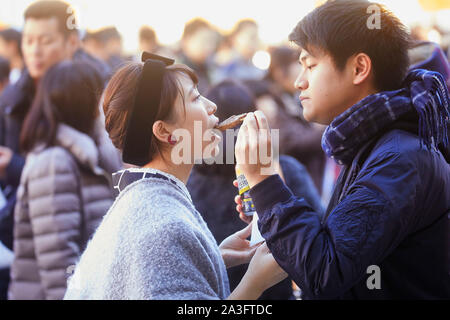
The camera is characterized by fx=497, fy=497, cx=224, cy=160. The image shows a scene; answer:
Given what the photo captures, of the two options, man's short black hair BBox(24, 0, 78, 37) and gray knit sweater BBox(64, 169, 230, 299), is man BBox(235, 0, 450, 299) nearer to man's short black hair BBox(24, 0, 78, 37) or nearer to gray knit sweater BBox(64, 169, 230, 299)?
gray knit sweater BBox(64, 169, 230, 299)

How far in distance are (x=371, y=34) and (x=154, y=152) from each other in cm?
73

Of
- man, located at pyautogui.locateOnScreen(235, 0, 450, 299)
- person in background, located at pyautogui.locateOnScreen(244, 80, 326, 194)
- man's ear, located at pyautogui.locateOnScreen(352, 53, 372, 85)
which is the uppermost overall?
man's ear, located at pyautogui.locateOnScreen(352, 53, 372, 85)

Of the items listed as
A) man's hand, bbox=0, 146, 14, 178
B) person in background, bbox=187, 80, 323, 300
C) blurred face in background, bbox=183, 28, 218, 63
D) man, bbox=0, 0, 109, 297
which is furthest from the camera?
blurred face in background, bbox=183, 28, 218, 63

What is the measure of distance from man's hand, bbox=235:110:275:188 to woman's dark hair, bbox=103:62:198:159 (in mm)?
242

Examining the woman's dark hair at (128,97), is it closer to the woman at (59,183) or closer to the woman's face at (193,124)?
the woman's face at (193,124)

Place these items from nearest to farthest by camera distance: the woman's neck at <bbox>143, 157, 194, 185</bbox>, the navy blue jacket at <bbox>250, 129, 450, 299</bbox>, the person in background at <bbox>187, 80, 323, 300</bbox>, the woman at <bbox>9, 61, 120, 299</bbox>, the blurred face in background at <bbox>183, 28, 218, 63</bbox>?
the navy blue jacket at <bbox>250, 129, 450, 299</bbox> < the woman's neck at <bbox>143, 157, 194, 185</bbox> < the person in background at <bbox>187, 80, 323, 300</bbox> < the woman at <bbox>9, 61, 120, 299</bbox> < the blurred face in background at <bbox>183, 28, 218, 63</bbox>

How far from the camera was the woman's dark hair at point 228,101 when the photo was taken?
2105mm

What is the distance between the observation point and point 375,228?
1.23 metres

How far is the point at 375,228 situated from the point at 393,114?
1.14 feet

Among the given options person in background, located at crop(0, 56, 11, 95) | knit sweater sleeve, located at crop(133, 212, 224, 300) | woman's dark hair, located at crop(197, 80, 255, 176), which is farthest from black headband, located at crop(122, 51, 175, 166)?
person in background, located at crop(0, 56, 11, 95)

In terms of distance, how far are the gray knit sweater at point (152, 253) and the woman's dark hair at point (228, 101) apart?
65 centimetres

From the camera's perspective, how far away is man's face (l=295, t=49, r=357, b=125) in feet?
4.88
